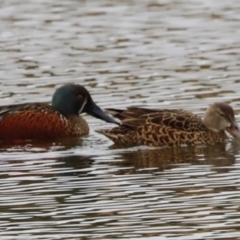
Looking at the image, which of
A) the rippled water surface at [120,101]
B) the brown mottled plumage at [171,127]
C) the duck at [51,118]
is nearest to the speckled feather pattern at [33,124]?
the duck at [51,118]

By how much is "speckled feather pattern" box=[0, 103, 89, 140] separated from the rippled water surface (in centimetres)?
35

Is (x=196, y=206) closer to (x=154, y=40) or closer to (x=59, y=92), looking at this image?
(x=59, y=92)

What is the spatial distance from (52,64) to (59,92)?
3.67 m

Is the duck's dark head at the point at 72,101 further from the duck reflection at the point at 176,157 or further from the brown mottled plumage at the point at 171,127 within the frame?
the duck reflection at the point at 176,157

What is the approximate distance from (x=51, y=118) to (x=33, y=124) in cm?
25

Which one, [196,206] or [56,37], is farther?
[56,37]

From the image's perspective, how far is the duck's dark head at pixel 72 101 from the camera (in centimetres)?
1509

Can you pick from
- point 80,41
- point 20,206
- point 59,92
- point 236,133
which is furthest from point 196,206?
point 80,41

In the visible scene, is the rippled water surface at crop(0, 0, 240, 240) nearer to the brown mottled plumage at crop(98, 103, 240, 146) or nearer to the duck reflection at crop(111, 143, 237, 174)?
the duck reflection at crop(111, 143, 237, 174)

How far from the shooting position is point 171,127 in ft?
45.5

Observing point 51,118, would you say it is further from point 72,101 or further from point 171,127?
point 171,127

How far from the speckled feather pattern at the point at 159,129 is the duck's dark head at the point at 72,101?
110cm

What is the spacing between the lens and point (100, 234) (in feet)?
30.3

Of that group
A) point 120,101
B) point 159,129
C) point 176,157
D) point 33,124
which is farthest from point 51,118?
point 176,157
